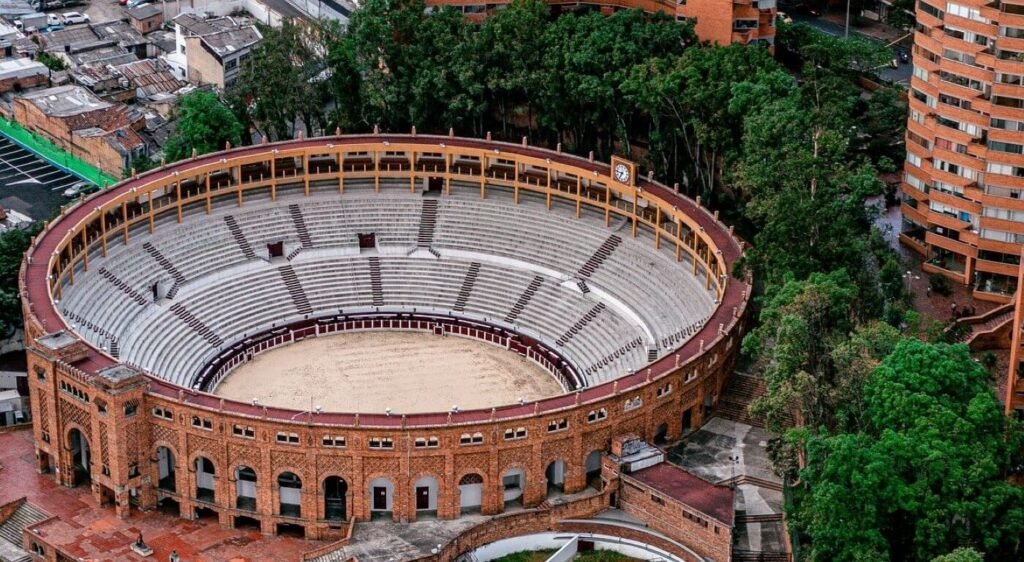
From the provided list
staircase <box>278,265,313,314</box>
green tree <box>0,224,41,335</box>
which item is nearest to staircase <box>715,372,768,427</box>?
staircase <box>278,265,313,314</box>

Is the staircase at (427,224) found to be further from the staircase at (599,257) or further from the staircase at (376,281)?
the staircase at (599,257)

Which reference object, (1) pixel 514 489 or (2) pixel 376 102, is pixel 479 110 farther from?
(1) pixel 514 489

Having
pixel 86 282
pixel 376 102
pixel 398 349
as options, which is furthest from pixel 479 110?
pixel 86 282

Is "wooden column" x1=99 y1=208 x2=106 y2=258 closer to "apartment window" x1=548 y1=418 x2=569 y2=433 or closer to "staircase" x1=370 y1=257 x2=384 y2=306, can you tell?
"staircase" x1=370 y1=257 x2=384 y2=306

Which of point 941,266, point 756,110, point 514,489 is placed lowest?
point 514,489

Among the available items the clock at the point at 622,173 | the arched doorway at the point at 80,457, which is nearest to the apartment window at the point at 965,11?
the clock at the point at 622,173
